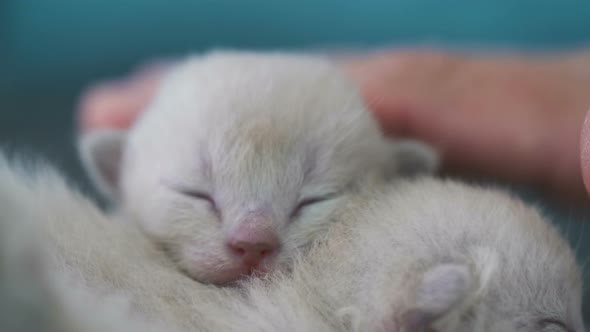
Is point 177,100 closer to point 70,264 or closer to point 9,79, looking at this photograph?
point 70,264

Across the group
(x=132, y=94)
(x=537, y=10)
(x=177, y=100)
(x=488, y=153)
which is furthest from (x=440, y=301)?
(x=537, y=10)

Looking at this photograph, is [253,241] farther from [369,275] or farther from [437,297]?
[437,297]

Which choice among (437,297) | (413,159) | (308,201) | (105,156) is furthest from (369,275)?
(105,156)

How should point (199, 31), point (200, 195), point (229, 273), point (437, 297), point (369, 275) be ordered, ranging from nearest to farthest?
point (437, 297) → point (369, 275) → point (229, 273) → point (200, 195) → point (199, 31)

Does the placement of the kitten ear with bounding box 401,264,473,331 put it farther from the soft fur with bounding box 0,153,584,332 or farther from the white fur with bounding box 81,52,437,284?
the white fur with bounding box 81,52,437,284

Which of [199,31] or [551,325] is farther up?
[199,31]

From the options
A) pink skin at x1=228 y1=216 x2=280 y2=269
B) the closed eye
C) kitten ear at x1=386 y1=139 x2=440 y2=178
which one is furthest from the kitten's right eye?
kitten ear at x1=386 y1=139 x2=440 y2=178
